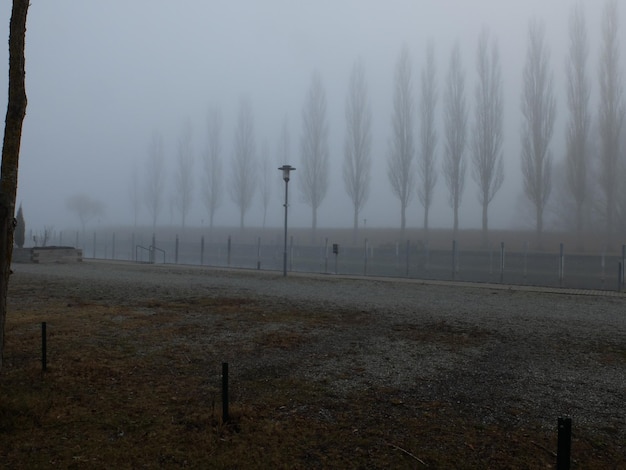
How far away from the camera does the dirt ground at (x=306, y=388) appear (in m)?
3.40

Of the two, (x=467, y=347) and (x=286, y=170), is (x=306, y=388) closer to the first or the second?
(x=467, y=347)

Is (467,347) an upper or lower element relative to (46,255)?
lower

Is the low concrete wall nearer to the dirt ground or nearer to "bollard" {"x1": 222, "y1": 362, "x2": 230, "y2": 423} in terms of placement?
the dirt ground

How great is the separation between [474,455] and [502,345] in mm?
3819

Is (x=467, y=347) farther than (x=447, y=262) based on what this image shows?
No

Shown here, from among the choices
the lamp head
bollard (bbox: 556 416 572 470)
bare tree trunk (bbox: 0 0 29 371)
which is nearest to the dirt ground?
bollard (bbox: 556 416 572 470)

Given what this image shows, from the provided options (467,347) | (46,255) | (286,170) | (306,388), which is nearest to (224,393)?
(306,388)

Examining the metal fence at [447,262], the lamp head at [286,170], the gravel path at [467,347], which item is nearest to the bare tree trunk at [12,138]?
the gravel path at [467,347]

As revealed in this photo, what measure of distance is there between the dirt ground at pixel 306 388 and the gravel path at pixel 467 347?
0.03 meters

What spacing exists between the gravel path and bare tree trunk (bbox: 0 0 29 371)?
2.62 metres

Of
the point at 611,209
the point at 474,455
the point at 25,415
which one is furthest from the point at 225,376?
the point at 611,209

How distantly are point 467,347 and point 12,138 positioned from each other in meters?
5.63

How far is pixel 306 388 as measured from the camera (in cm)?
476

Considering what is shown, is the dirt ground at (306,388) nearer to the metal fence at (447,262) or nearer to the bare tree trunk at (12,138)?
the bare tree trunk at (12,138)
